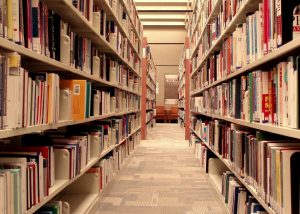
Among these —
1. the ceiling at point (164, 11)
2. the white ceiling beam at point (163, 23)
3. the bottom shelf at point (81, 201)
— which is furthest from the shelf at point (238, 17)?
the white ceiling beam at point (163, 23)

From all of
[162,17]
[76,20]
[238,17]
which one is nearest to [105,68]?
[76,20]

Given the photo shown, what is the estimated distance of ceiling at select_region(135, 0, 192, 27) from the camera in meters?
12.7

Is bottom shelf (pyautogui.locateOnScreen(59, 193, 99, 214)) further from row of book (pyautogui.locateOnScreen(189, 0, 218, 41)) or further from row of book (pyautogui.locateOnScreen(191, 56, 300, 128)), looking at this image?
row of book (pyautogui.locateOnScreen(189, 0, 218, 41))

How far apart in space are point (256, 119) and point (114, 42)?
86.5 inches

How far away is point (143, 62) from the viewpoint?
7.60 m

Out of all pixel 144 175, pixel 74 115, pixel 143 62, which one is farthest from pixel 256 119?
pixel 143 62

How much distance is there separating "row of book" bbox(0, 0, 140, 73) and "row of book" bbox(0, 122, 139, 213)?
502mm

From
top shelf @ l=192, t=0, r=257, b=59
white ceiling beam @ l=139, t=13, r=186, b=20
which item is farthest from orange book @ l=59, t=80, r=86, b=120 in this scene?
white ceiling beam @ l=139, t=13, r=186, b=20

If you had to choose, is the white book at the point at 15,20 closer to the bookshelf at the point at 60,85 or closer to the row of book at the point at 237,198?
the bookshelf at the point at 60,85

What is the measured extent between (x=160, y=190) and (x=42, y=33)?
212 centimetres

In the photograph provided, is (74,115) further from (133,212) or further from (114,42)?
(114,42)

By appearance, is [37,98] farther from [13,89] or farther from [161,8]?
[161,8]

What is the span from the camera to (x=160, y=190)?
10.6 ft

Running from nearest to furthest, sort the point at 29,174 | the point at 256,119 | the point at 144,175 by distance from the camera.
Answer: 1. the point at 29,174
2. the point at 256,119
3. the point at 144,175
